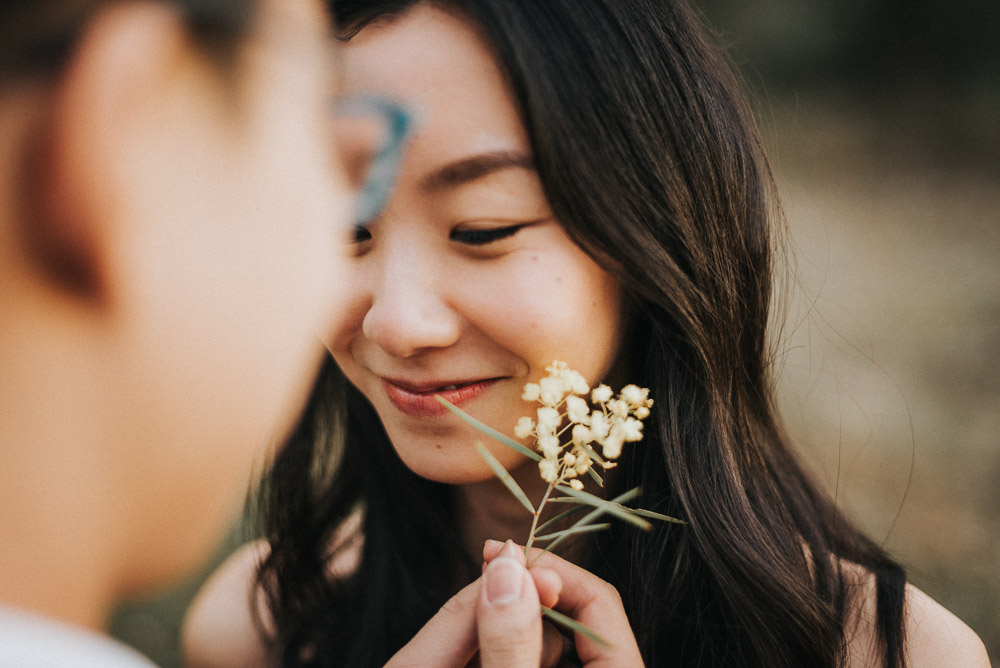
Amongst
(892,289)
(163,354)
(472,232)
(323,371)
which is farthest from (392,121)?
(892,289)

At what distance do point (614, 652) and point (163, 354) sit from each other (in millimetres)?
783

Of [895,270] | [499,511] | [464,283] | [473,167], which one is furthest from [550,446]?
[895,270]

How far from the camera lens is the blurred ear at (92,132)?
30.1 inches

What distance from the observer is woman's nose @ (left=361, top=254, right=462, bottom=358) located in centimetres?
132

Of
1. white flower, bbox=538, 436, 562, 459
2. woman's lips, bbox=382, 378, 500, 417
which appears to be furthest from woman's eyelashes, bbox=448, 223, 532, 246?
white flower, bbox=538, 436, 562, 459

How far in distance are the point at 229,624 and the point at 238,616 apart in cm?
3

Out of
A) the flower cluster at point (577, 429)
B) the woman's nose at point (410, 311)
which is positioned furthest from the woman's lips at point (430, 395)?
the flower cluster at point (577, 429)

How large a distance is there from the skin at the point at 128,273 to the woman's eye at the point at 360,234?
0.79 ft

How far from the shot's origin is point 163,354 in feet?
3.09

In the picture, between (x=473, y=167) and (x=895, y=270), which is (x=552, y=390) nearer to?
(x=473, y=167)

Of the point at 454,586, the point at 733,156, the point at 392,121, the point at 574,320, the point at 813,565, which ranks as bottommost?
the point at 454,586

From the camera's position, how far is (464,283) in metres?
1.35

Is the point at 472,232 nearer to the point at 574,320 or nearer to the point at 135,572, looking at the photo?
the point at 574,320

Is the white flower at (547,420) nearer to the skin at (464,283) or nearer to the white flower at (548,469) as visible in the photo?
the white flower at (548,469)
